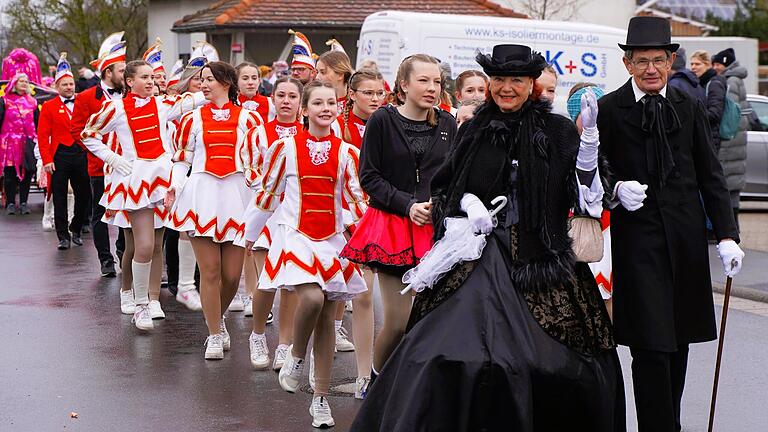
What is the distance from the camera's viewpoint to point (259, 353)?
831 cm

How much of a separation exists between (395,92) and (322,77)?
2.17 m

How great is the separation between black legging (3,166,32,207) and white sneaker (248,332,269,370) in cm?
1283

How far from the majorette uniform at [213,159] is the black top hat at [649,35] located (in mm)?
3440

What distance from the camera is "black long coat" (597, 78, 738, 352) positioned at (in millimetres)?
5824

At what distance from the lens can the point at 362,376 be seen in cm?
750

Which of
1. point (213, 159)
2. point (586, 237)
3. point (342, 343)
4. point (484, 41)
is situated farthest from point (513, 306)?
point (484, 41)

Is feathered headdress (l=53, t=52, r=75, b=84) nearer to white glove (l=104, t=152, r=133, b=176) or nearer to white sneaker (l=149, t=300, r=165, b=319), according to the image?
white glove (l=104, t=152, r=133, b=176)

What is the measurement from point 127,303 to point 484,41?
350 inches

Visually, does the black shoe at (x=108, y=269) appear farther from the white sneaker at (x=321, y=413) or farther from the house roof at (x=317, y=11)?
the house roof at (x=317, y=11)

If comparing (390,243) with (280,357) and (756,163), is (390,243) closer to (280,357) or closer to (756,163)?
(280,357)

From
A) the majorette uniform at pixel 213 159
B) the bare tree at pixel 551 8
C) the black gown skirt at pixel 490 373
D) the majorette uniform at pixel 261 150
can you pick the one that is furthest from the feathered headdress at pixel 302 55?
the bare tree at pixel 551 8

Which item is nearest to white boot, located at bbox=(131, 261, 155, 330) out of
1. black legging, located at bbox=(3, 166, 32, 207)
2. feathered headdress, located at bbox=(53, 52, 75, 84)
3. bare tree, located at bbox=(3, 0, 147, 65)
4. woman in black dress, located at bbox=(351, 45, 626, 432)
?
woman in black dress, located at bbox=(351, 45, 626, 432)

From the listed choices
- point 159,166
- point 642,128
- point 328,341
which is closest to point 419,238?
point 328,341

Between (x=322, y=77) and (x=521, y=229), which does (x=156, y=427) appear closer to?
A: (x=521, y=229)
